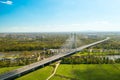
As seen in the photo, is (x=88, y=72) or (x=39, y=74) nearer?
(x=39, y=74)

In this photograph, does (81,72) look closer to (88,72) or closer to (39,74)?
(88,72)

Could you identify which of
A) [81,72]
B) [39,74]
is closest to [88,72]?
[81,72]

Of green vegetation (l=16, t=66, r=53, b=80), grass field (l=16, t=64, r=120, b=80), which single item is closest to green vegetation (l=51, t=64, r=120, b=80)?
grass field (l=16, t=64, r=120, b=80)

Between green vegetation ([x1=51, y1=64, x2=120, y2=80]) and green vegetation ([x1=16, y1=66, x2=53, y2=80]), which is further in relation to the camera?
green vegetation ([x1=51, y1=64, x2=120, y2=80])

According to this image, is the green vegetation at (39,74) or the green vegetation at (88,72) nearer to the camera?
the green vegetation at (39,74)

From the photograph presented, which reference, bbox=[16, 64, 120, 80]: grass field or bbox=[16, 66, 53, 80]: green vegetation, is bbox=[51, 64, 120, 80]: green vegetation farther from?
bbox=[16, 66, 53, 80]: green vegetation

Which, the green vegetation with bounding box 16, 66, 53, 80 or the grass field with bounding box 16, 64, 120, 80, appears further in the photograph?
the grass field with bounding box 16, 64, 120, 80

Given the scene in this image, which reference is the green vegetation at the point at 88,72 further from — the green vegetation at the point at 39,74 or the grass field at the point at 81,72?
the green vegetation at the point at 39,74

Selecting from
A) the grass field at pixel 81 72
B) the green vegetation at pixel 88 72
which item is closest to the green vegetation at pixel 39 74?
the grass field at pixel 81 72
